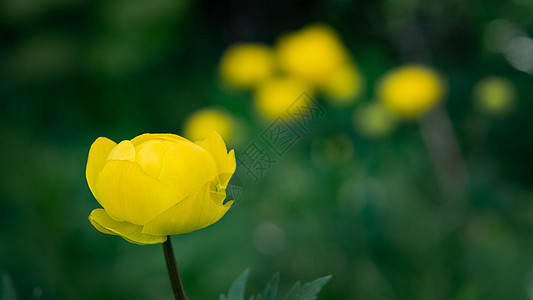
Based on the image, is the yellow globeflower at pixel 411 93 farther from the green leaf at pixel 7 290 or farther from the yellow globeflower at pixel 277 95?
the green leaf at pixel 7 290

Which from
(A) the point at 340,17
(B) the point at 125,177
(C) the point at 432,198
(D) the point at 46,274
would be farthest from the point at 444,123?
(B) the point at 125,177

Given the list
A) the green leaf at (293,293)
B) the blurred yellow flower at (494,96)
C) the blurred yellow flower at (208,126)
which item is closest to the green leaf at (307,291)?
the green leaf at (293,293)

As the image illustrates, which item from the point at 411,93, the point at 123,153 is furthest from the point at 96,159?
the point at 411,93

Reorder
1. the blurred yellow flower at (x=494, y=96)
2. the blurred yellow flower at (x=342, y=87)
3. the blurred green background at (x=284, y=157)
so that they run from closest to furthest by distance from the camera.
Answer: the blurred green background at (x=284, y=157)
the blurred yellow flower at (x=494, y=96)
the blurred yellow flower at (x=342, y=87)

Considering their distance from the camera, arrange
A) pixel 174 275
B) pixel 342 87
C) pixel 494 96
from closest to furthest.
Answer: pixel 174 275 < pixel 494 96 < pixel 342 87

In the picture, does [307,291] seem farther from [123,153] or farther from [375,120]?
[375,120]

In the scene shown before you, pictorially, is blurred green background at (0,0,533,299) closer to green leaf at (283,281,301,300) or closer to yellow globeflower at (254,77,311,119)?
yellow globeflower at (254,77,311,119)

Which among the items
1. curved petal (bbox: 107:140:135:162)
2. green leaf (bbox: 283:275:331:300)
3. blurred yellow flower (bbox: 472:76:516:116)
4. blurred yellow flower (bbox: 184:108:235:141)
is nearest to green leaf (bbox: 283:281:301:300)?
green leaf (bbox: 283:275:331:300)

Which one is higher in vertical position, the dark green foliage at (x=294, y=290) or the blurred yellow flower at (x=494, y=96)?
the dark green foliage at (x=294, y=290)
